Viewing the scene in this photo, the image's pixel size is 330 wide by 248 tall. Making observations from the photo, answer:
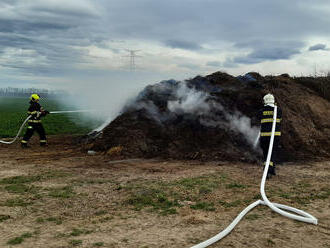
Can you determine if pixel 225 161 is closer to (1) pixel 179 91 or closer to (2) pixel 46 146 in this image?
(1) pixel 179 91

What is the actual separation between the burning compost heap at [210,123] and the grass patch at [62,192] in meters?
3.31

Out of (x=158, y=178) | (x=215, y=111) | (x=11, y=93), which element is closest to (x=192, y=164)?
(x=158, y=178)

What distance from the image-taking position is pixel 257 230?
412cm

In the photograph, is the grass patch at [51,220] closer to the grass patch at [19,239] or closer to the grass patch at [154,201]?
the grass patch at [19,239]

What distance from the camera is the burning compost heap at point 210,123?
30.4 feet

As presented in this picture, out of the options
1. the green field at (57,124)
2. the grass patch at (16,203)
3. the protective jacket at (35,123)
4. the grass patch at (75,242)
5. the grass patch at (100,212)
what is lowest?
the grass patch at (100,212)

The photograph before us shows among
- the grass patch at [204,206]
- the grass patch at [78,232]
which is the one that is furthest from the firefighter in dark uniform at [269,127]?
the grass patch at [78,232]

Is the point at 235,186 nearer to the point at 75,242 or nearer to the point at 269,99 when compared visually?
the point at 269,99

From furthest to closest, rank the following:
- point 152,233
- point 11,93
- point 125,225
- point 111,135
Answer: point 11,93, point 111,135, point 125,225, point 152,233

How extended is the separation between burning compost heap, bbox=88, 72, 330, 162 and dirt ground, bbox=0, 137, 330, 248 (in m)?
0.92

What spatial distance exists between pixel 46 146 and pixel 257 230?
29.3ft

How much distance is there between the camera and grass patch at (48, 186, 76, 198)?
5.54m

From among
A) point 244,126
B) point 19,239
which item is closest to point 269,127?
point 244,126

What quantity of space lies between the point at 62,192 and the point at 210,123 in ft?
17.8
